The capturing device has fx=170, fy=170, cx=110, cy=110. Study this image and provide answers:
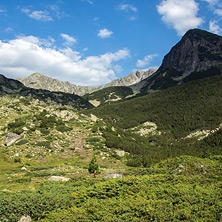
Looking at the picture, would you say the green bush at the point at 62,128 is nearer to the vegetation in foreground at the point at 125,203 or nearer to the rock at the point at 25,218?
the vegetation in foreground at the point at 125,203

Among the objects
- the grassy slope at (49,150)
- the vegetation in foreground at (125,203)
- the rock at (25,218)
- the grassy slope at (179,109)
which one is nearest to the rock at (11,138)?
the grassy slope at (49,150)

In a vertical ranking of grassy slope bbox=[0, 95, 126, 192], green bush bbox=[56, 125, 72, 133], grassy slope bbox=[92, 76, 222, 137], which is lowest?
grassy slope bbox=[0, 95, 126, 192]

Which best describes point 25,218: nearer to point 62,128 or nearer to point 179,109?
point 62,128

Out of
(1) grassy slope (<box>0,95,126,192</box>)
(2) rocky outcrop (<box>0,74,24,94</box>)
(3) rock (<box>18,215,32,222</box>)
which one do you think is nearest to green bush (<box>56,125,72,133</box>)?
(1) grassy slope (<box>0,95,126,192</box>)

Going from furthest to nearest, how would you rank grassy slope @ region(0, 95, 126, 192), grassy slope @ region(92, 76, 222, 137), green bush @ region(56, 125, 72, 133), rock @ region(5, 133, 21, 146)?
grassy slope @ region(92, 76, 222, 137), green bush @ region(56, 125, 72, 133), rock @ region(5, 133, 21, 146), grassy slope @ region(0, 95, 126, 192)

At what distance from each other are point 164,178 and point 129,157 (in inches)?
1182

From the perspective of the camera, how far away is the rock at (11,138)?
125ft

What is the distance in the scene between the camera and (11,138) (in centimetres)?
3878

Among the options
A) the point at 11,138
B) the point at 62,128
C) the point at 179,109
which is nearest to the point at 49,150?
the point at 11,138

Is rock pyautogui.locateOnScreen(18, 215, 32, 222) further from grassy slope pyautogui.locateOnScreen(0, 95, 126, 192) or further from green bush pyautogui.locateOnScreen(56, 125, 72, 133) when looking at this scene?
green bush pyautogui.locateOnScreen(56, 125, 72, 133)

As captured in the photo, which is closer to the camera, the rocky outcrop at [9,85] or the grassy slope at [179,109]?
the grassy slope at [179,109]

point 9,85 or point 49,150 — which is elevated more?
point 9,85

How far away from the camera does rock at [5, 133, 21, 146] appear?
3815cm

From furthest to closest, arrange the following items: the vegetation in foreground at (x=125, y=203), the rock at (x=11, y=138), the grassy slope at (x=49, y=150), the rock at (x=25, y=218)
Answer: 1. the rock at (x=11, y=138)
2. the grassy slope at (x=49, y=150)
3. the rock at (x=25, y=218)
4. the vegetation in foreground at (x=125, y=203)
